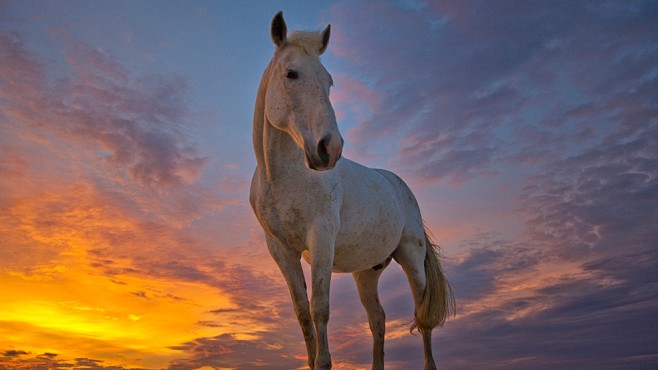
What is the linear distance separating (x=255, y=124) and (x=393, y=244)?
2.43 meters

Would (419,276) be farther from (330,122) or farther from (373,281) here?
(330,122)

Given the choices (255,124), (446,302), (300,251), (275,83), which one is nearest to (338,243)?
(300,251)

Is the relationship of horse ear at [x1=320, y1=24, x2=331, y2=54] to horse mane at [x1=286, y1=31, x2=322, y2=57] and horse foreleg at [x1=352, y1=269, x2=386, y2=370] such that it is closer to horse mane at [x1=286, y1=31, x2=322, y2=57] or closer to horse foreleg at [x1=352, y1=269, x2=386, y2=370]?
horse mane at [x1=286, y1=31, x2=322, y2=57]

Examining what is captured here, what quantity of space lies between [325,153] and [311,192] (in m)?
0.92

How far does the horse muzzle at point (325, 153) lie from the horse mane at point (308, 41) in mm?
1016

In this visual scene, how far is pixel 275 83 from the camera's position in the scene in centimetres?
483

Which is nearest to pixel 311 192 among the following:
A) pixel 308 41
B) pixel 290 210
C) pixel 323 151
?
pixel 290 210

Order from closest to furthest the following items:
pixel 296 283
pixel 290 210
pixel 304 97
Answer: pixel 304 97 < pixel 290 210 < pixel 296 283

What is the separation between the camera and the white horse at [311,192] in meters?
4.56

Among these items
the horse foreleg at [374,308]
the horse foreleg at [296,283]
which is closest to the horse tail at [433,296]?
the horse foreleg at [374,308]

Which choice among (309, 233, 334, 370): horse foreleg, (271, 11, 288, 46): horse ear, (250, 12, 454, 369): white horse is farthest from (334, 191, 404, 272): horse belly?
(271, 11, 288, 46): horse ear

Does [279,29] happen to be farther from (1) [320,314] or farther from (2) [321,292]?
(1) [320,314]

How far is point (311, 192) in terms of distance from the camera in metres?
5.15

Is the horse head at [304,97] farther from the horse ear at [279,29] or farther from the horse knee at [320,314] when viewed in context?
the horse knee at [320,314]
